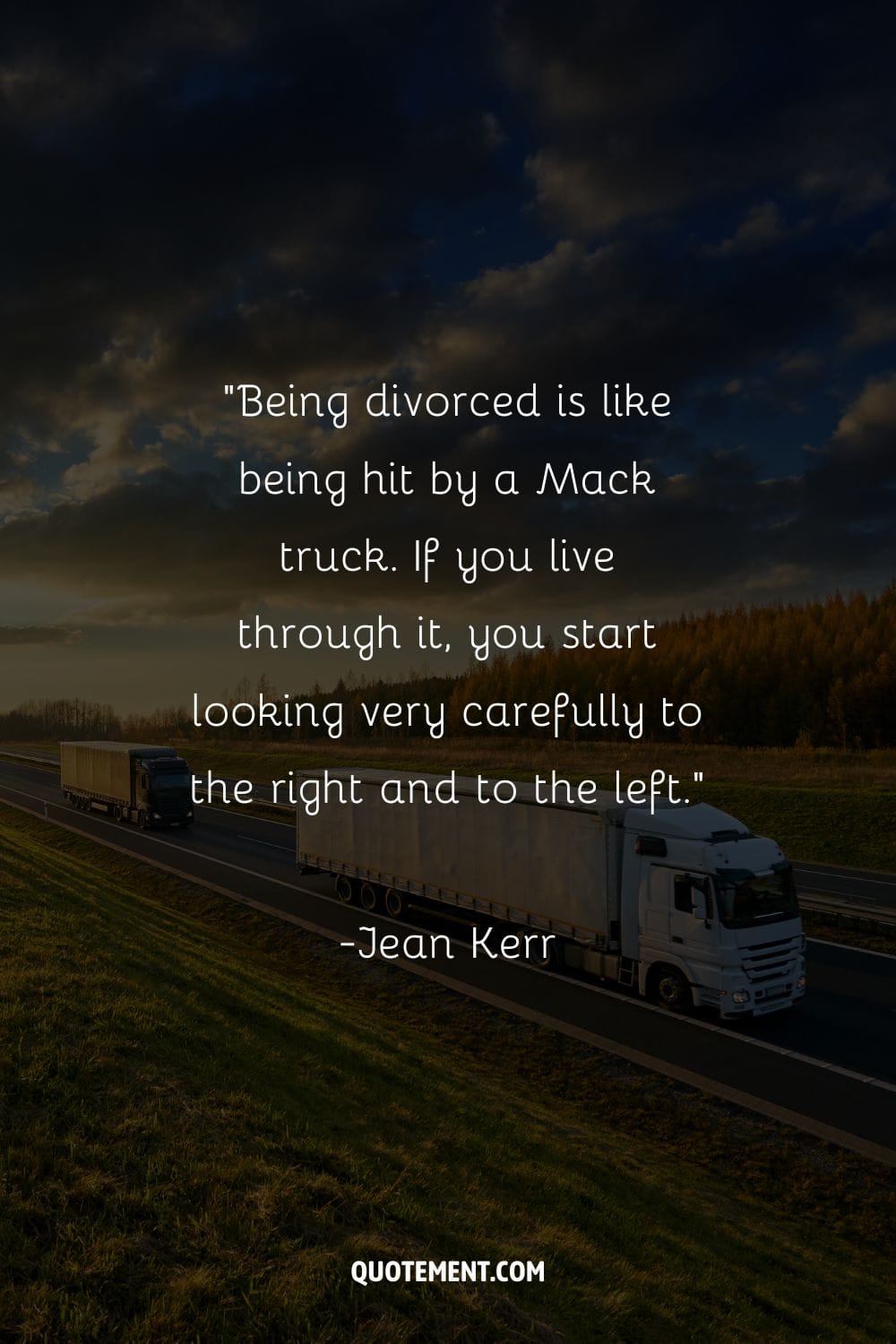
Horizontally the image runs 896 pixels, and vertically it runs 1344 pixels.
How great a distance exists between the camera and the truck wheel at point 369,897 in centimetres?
2611

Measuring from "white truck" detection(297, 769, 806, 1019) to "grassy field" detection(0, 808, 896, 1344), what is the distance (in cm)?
271

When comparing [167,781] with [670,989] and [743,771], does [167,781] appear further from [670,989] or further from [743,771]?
[743,771]

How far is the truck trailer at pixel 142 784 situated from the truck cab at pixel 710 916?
3057cm

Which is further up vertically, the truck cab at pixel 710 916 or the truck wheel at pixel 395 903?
the truck cab at pixel 710 916

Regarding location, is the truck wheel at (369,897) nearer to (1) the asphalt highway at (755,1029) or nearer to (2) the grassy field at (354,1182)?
(1) the asphalt highway at (755,1029)

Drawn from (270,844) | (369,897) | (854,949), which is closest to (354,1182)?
(369,897)

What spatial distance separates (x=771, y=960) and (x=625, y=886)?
10.2 ft

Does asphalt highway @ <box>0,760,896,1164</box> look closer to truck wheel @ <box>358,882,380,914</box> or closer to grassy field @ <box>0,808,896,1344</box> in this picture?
truck wheel @ <box>358,882,380,914</box>

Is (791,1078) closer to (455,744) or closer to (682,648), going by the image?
(455,744)

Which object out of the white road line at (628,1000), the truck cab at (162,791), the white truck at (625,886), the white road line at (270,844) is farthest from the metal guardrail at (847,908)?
the truck cab at (162,791)

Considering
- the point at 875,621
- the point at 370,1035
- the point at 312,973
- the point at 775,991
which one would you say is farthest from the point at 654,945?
the point at 875,621

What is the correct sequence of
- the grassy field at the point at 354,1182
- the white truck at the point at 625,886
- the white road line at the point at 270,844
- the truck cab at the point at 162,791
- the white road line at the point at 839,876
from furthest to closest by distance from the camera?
the truck cab at the point at 162,791, the white road line at the point at 270,844, the white road line at the point at 839,876, the white truck at the point at 625,886, the grassy field at the point at 354,1182

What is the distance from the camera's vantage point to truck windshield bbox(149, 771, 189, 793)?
143ft

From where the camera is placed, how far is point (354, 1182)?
26.9ft
